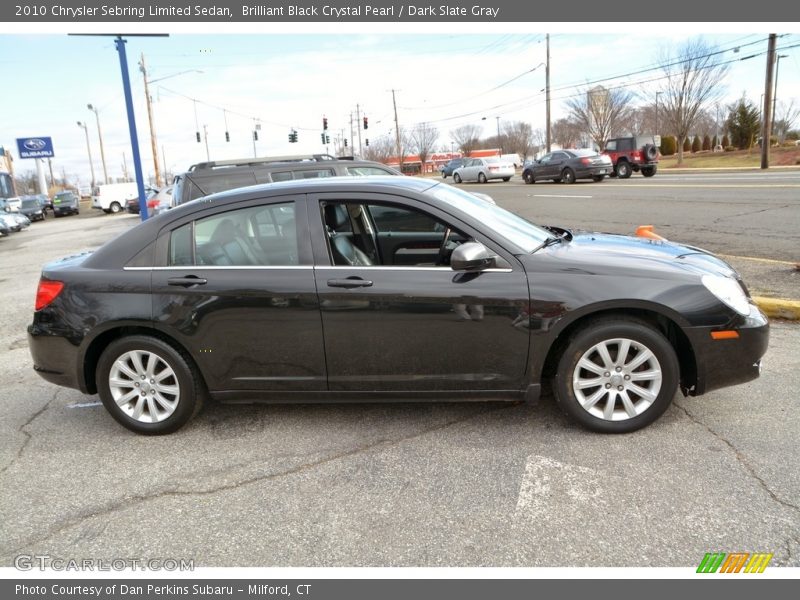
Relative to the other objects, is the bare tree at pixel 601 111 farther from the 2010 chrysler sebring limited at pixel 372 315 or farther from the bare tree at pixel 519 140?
the 2010 chrysler sebring limited at pixel 372 315

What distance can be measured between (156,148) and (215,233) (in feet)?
151

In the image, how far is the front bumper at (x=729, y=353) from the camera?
3510mm

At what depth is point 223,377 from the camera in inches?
→ 153

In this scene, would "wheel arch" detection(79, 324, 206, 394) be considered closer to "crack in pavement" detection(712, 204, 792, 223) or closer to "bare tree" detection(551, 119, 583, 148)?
"crack in pavement" detection(712, 204, 792, 223)

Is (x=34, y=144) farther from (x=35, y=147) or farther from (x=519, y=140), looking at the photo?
(x=519, y=140)

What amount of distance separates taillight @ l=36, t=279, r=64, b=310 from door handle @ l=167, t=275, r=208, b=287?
839mm

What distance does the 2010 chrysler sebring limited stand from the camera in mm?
3533

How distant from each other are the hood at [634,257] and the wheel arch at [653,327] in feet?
0.82

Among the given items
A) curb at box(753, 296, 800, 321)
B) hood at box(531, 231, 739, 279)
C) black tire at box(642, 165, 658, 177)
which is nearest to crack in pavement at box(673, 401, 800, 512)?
hood at box(531, 231, 739, 279)

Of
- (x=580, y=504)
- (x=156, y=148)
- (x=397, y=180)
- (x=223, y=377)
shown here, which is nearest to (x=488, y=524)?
(x=580, y=504)

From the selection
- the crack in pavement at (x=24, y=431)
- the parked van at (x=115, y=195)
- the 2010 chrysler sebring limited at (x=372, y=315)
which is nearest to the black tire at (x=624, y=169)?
the 2010 chrysler sebring limited at (x=372, y=315)

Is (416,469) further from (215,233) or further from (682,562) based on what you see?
(215,233)

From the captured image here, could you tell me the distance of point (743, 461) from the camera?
3.27m

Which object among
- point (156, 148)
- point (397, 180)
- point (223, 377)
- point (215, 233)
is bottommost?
point (223, 377)
